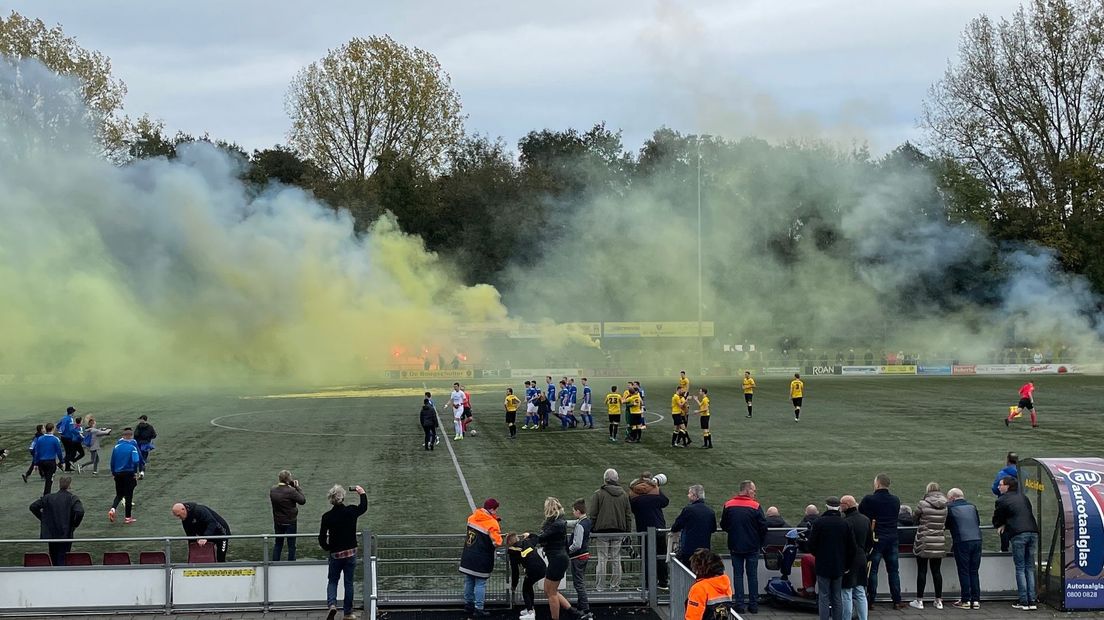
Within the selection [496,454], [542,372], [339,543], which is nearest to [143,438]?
[496,454]

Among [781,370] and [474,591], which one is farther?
[781,370]

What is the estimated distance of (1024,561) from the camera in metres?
13.7

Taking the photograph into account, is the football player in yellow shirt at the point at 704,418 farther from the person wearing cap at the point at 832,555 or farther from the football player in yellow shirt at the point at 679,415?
the person wearing cap at the point at 832,555

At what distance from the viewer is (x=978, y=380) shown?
177 feet

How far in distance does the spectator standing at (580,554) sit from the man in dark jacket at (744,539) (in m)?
1.69

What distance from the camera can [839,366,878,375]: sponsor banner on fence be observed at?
203 ft

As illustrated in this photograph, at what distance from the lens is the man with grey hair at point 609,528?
13508 mm

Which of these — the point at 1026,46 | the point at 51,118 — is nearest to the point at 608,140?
the point at 1026,46

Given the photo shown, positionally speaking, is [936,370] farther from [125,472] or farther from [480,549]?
[480,549]

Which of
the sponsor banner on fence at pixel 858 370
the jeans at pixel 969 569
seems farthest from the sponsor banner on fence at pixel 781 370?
the jeans at pixel 969 569

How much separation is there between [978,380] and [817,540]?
45.7 meters

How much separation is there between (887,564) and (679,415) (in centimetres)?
1400

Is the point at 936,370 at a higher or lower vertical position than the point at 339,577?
higher

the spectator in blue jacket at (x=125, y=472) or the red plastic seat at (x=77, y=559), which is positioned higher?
the spectator in blue jacket at (x=125, y=472)
